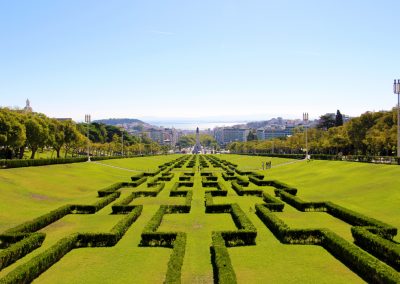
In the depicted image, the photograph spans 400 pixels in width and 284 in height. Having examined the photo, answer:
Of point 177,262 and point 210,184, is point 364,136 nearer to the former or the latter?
point 210,184

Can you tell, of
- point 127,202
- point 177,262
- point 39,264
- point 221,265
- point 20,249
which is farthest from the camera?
point 127,202

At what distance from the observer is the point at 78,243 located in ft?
65.2

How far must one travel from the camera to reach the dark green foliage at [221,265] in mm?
13328

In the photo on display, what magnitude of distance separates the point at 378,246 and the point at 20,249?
15.7 meters

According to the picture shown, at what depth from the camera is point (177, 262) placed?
15133 mm

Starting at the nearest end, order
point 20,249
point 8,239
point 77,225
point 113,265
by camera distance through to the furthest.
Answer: point 113,265
point 20,249
point 8,239
point 77,225

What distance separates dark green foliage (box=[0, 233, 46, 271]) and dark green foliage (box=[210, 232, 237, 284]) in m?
8.49

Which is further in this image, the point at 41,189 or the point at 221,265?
the point at 41,189

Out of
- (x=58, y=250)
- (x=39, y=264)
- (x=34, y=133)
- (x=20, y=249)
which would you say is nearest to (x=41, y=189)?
(x=20, y=249)

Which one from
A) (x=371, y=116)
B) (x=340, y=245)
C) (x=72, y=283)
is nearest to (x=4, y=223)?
(x=72, y=283)

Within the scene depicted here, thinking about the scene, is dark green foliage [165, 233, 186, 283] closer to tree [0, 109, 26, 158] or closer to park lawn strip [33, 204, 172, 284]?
park lawn strip [33, 204, 172, 284]

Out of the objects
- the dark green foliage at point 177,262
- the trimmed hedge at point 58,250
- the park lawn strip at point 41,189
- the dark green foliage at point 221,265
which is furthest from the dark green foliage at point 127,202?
the dark green foliage at point 221,265

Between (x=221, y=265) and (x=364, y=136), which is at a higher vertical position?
(x=364, y=136)

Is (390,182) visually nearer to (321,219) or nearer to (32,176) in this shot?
(321,219)
